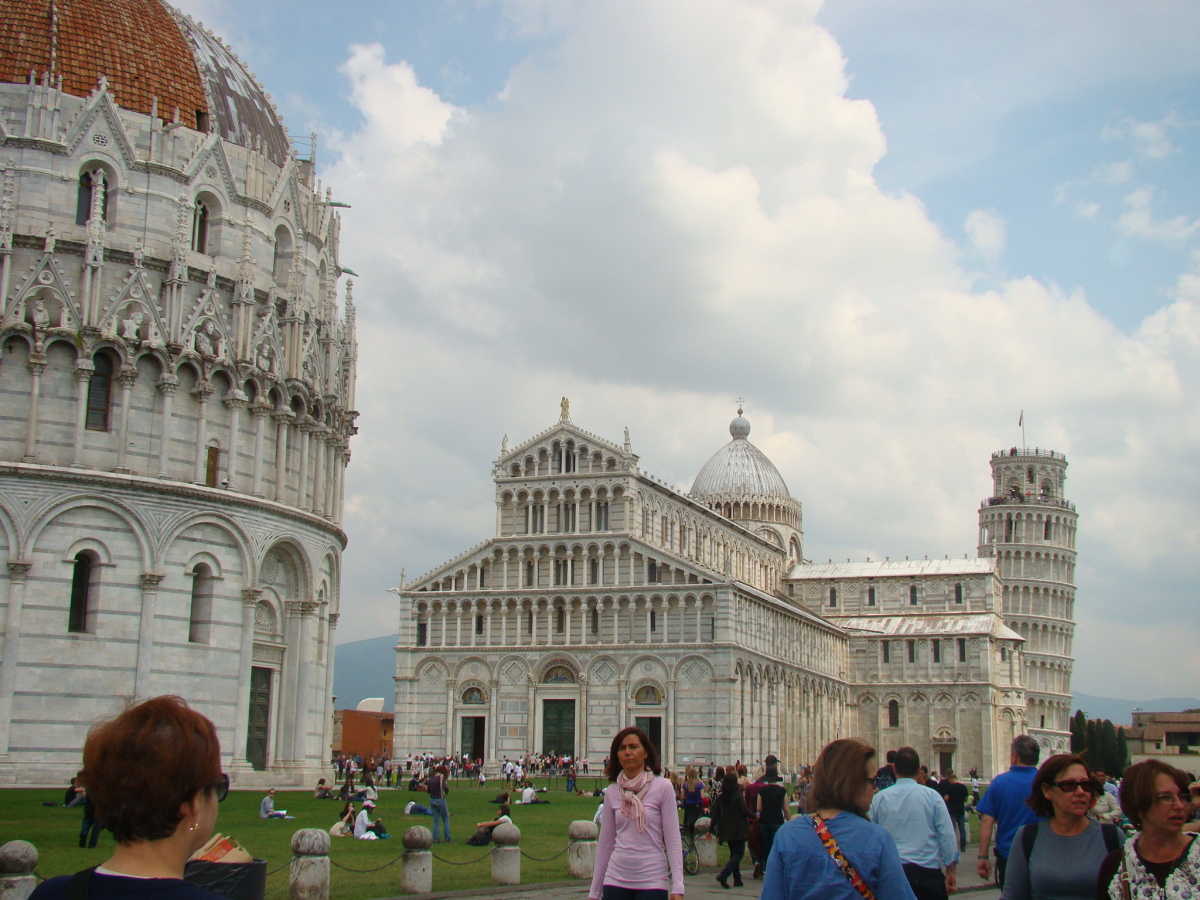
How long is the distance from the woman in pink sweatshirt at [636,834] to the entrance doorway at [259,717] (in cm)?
2744

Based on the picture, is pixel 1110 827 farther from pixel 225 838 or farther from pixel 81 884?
pixel 81 884

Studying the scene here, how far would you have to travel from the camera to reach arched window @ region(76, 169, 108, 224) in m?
33.6

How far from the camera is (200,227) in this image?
35719 mm

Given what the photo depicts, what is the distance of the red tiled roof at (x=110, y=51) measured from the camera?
34375 mm

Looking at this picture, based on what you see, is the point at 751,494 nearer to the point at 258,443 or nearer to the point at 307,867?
the point at 258,443

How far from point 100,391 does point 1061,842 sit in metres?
29.9

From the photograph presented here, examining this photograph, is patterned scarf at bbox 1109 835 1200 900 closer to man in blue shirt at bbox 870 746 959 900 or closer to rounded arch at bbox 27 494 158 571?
man in blue shirt at bbox 870 746 959 900

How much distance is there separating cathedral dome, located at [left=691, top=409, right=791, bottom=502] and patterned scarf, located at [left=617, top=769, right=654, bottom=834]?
291 ft

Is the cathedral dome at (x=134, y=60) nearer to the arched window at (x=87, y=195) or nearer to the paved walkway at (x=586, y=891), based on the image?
the arched window at (x=87, y=195)

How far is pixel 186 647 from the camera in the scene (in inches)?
1305

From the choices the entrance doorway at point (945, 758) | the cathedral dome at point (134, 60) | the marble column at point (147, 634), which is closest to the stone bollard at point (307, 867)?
the marble column at point (147, 634)

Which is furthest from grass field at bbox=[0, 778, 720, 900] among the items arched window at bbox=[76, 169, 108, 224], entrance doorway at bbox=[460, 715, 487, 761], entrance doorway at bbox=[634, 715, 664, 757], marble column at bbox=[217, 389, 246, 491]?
entrance doorway at bbox=[460, 715, 487, 761]

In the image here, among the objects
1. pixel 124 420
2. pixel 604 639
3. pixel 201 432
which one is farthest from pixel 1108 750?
pixel 124 420

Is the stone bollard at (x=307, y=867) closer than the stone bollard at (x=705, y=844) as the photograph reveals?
Yes
